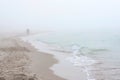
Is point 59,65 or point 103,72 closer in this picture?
point 103,72

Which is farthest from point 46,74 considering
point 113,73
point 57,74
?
point 113,73

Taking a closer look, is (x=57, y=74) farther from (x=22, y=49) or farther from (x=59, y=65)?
(x=22, y=49)

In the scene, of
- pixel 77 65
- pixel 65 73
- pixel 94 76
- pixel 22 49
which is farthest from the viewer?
pixel 22 49

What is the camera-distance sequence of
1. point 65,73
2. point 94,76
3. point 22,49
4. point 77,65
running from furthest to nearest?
point 22,49, point 77,65, point 65,73, point 94,76

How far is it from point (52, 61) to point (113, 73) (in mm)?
5212

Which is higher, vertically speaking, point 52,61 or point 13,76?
point 13,76

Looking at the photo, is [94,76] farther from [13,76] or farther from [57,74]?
[13,76]

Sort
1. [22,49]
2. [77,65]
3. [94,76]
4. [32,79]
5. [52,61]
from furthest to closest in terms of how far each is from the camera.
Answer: [22,49]
[52,61]
[77,65]
[94,76]
[32,79]

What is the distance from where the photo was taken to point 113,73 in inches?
552

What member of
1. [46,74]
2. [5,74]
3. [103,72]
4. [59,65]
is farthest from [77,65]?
[5,74]

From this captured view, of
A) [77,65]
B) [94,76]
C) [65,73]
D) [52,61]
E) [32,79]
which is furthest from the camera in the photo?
[52,61]

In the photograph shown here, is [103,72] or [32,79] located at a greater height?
[32,79]

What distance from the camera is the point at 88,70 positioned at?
49.1 ft

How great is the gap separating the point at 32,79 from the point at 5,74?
1.28 m
